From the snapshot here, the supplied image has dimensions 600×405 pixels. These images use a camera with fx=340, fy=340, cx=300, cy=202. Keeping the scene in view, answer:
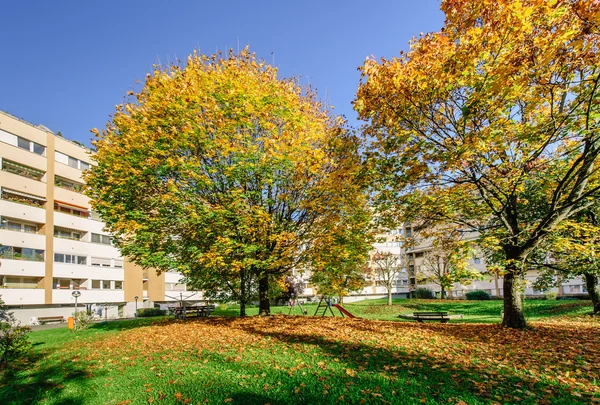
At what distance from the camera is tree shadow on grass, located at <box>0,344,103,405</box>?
6.40 meters

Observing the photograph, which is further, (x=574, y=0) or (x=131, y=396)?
(x=574, y=0)

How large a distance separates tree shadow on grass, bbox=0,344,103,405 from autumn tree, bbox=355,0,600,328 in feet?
29.4

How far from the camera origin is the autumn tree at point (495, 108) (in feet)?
22.7

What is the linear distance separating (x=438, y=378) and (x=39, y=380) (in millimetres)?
8407

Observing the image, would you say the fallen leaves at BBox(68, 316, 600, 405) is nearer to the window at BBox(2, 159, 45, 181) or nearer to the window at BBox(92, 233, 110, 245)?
the window at BBox(2, 159, 45, 181)

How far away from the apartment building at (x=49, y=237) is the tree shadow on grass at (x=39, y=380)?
19.6 m

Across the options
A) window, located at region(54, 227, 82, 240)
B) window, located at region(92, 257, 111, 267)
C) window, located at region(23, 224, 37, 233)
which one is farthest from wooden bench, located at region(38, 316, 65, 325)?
window, located at region(23, 224, 37, 233)

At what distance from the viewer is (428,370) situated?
6398mm

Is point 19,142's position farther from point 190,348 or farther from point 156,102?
point 190,348

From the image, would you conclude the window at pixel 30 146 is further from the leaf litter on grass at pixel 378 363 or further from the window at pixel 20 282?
the leaf litter on grass at pixel 378 363

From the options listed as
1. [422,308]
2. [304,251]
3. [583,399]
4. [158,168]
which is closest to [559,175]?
[583,399]

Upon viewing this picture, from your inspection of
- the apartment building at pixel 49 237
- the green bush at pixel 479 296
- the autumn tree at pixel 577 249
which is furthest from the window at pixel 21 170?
the green bush at pixel 479 296

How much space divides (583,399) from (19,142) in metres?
43.1

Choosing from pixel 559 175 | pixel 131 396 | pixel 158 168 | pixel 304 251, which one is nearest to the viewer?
pixel 131 396
